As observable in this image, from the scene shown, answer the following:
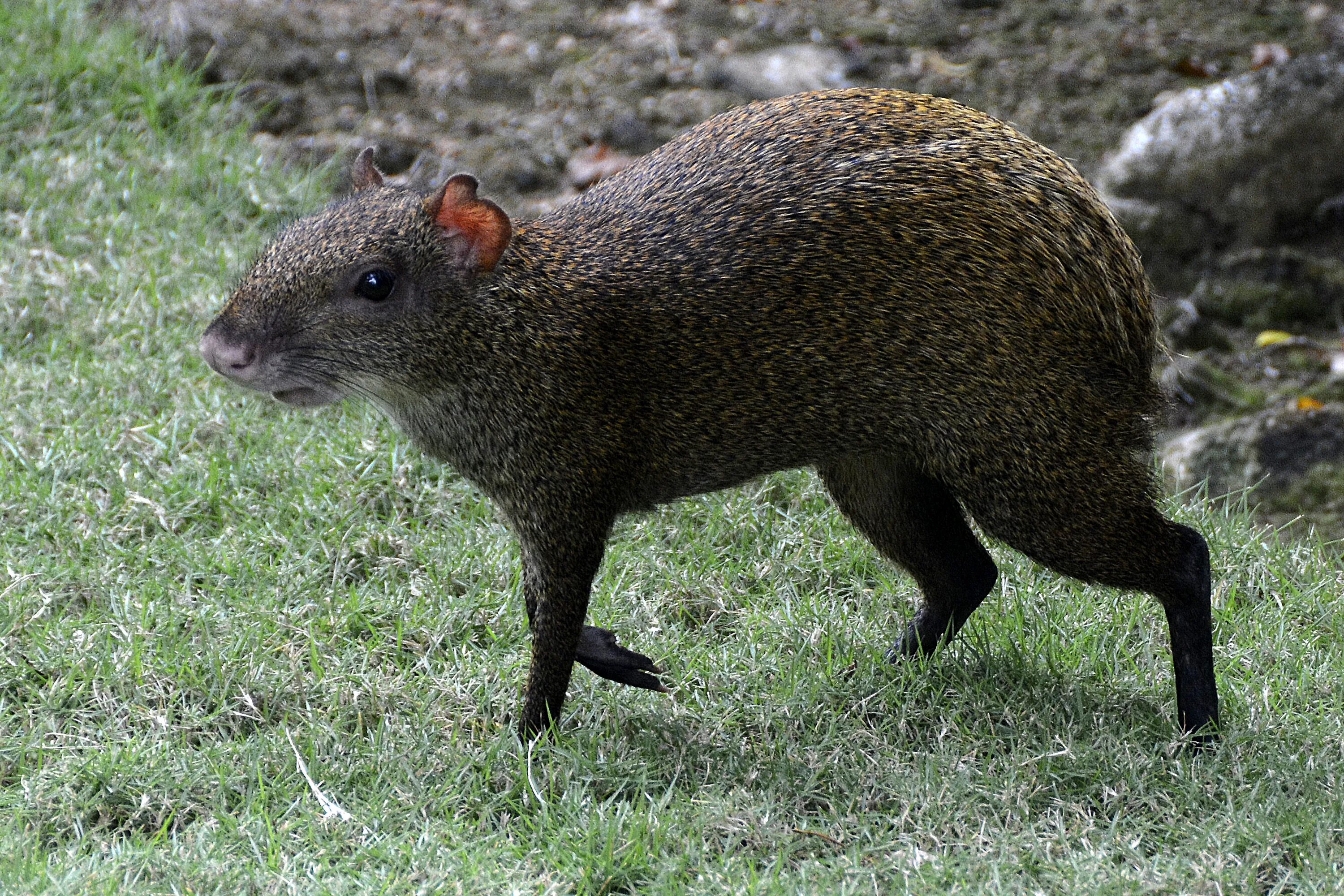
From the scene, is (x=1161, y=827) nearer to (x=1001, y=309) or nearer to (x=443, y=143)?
(x=1001, y=309)

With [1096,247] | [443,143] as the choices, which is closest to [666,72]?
[443,143]

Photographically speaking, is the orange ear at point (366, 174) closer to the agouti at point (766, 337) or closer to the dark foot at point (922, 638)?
the agouti at point (766, 337)

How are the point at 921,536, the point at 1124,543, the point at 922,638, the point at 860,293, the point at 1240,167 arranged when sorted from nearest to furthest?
the point at 860,293, the point at 1124,543, the point at 921,536, the point at 922,638, the point at 1240,167

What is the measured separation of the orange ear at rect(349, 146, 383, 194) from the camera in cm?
369

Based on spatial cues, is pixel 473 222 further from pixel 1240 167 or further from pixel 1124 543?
pixel 1240 167

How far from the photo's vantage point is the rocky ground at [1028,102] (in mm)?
5488

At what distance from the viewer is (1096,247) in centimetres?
346

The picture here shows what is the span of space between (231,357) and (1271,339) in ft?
12.6

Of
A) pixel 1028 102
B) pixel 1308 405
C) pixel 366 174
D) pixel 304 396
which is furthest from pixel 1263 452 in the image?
pixel 304 396

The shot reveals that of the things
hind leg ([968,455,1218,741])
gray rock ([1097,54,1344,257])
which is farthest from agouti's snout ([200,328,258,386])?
gray rock ([1097,54,1344,257])

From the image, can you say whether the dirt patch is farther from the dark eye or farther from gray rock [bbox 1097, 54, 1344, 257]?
the dark eye

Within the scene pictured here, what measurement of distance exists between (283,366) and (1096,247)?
70.0 inches

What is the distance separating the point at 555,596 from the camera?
3529 millimetres

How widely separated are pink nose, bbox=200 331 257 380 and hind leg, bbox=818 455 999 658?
1383mm
